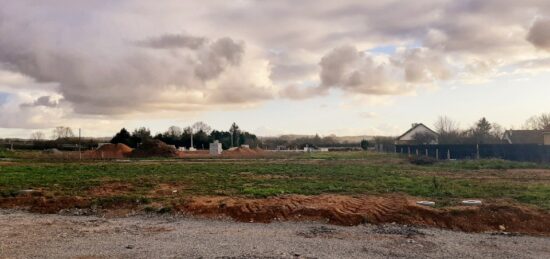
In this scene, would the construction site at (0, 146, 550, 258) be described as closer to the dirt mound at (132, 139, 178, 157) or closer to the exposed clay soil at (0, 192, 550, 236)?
the exposed clay soil at (0, 192, 550, 236)

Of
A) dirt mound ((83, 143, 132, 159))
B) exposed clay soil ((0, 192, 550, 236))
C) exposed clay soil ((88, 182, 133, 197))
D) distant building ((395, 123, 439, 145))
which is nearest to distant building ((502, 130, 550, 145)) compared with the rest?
distant building ((395, 123, 439, 145))

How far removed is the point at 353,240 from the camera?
11.2 m

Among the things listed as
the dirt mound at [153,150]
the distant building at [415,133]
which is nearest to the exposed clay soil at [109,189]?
the dirt mound at [153,150]

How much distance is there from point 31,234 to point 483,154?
127 feet

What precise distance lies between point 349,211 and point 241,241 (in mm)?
4264

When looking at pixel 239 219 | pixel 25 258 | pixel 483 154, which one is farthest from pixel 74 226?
pixel 483 154

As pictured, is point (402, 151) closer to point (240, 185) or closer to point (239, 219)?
point (240, 185)

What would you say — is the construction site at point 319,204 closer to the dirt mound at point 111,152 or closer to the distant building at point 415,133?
the dirt mound at point 111,152

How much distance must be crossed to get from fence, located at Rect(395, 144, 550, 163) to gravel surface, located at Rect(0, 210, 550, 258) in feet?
93.8

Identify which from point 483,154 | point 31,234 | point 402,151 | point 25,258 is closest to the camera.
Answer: point 25,258

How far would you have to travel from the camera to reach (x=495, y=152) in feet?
133

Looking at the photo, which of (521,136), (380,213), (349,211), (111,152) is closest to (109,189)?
(349,211)

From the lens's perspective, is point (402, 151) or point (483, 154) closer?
point (483, 154)

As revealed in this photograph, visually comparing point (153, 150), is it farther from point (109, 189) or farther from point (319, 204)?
point (319, 204)
